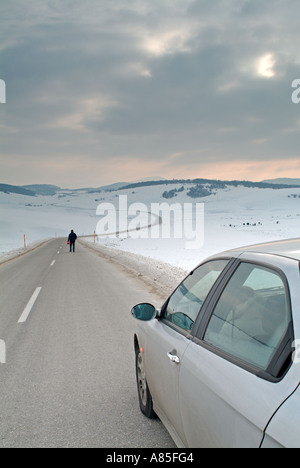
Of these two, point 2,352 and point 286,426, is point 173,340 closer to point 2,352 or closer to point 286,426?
point 286,426

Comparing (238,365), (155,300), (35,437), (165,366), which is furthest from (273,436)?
(155,300)

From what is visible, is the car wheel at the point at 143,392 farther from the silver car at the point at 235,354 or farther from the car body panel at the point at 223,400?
the car body panel at the point at 223,400

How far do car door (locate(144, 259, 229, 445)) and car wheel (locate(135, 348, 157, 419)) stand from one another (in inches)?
8.1

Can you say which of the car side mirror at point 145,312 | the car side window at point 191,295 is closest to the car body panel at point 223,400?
the car side window at point 191,295

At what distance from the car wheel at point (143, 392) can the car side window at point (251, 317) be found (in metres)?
1.54

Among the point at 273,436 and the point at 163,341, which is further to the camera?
the point at 163,341

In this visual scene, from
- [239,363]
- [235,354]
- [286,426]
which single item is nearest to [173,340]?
[235,354]

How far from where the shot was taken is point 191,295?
10.7 feet

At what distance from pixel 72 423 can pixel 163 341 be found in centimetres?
141

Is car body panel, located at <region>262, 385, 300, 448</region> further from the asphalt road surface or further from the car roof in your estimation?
the asphalt road surface

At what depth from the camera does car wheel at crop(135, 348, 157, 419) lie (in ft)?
12.4

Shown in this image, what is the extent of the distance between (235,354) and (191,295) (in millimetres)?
1070
